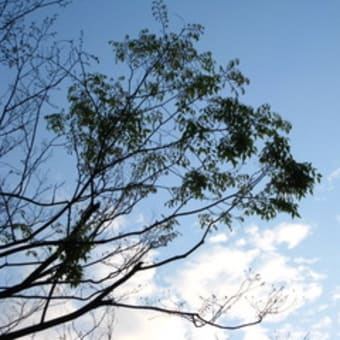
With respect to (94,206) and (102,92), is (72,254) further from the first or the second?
(102,92)

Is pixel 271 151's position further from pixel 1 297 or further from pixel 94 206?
pixel 1 297

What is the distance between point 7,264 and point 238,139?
4.11 m

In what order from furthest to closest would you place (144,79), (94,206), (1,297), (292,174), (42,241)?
1. (144,79)
2. (292,174)
3. (94,206)
4. (42,241)
5. (1,297)

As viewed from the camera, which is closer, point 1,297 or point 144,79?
point 1,297

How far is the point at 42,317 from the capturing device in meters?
6.64

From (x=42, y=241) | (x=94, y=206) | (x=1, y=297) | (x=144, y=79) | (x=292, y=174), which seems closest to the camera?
(x=1, y=297)

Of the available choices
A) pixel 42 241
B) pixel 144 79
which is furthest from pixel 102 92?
pixel 42 241

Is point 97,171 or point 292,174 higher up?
point 97,171

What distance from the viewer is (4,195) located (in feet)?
23.2

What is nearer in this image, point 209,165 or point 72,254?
point 72,254

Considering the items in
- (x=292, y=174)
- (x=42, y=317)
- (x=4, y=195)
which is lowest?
(x=42, y=317)

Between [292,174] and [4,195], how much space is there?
473 cm

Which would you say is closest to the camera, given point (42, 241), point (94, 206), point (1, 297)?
point (1, 297)

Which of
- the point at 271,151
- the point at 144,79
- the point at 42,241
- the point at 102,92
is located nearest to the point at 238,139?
the point at 271,151
